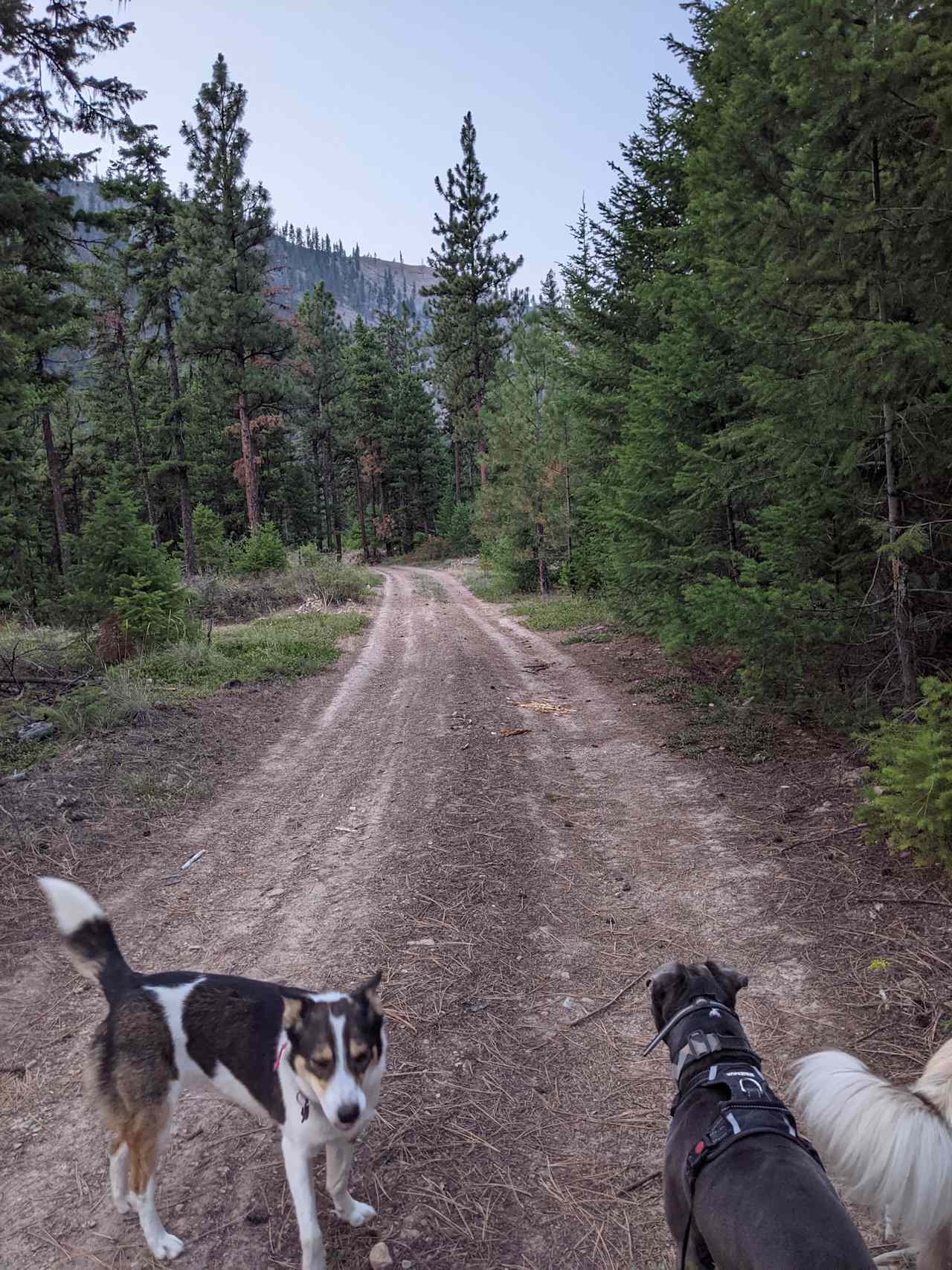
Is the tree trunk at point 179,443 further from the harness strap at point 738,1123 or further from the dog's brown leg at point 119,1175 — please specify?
the harness strap at point 738,1123

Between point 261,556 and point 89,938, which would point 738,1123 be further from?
point 261,556

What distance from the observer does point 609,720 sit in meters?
9.13

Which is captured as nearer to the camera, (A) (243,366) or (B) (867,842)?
(B) (867,842)

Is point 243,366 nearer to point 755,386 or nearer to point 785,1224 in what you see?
point 755,386

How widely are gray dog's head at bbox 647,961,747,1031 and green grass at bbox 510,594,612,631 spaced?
13.4 meters

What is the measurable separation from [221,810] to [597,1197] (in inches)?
201

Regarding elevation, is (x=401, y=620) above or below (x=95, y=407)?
below

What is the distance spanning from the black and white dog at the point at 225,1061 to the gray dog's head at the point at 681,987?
1.04m

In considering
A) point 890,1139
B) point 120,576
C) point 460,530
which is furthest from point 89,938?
point 460,530

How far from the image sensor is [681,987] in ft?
8.41

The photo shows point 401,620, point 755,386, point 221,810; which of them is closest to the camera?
point 755,386

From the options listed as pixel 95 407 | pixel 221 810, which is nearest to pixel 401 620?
pixel 221 810

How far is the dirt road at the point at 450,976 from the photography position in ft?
8.53

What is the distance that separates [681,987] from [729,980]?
7.2 inches
